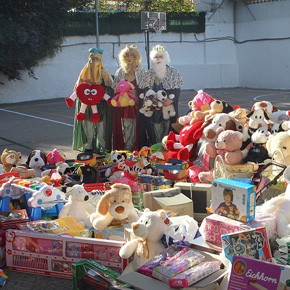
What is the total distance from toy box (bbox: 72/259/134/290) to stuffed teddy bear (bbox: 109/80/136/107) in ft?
13.9

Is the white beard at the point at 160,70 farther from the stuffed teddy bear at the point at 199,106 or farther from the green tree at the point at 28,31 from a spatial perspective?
the green tree at the point at 28,31

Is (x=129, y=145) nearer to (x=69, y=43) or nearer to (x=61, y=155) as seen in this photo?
(x=61, y=155)

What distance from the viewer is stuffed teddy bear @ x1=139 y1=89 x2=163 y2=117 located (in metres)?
7.48

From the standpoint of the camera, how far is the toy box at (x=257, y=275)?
114 inches

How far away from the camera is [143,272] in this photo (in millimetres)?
3438

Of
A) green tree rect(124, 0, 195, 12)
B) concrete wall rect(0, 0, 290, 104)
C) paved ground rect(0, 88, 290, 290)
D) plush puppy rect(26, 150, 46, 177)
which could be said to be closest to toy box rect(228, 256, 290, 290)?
paved ground rect(0, 88, 290, 290)

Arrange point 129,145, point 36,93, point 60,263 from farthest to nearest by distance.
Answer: point 36,93
point 129,145
point 60,263

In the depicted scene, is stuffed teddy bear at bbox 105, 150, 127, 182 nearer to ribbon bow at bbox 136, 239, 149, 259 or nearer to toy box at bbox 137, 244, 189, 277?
ribbon bow at bbox 136, 239, 149, 259

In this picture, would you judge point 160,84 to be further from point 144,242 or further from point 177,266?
point 177,266

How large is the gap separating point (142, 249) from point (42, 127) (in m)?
8.45

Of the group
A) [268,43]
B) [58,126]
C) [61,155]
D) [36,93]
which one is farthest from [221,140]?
[268,43]

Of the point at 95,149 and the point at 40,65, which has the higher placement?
the point at 40,65

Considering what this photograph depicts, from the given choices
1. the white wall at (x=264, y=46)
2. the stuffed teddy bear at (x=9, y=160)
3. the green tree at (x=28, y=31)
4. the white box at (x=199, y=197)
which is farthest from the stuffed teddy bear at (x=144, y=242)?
the white wall at (x=264, y=46)

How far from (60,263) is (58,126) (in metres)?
8.14
